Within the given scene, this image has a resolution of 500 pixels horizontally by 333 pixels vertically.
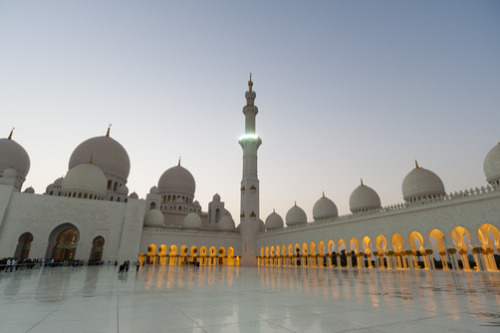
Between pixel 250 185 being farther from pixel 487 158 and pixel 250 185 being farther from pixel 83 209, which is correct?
pixel 487 158

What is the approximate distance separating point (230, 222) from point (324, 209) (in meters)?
14.6

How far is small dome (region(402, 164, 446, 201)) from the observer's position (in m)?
24.8

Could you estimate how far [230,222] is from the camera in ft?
137

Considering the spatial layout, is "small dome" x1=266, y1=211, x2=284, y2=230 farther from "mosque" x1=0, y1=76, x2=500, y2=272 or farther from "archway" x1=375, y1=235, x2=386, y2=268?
"archway" x1=375, y1=235, x2=386, y2=268

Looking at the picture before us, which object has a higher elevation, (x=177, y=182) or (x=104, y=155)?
(x=104, y=155)

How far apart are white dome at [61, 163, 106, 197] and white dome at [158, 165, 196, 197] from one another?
1291 cm

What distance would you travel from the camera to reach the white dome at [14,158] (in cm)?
3479

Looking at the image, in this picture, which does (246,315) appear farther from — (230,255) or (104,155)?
(104,155)

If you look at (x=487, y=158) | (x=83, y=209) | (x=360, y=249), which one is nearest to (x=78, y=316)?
(x=360, y=249)

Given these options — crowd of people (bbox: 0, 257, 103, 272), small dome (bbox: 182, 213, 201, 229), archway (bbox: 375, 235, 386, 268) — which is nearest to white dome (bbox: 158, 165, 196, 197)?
small dome (bbox: 182, 213, 201, 229)

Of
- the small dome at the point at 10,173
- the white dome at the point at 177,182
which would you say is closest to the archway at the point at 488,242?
the white dome at the point at 177,182

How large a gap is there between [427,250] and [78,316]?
23.2m

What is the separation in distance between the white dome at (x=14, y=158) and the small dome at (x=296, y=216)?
1445 inches

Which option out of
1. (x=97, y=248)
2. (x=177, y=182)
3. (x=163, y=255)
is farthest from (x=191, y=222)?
(x=97, y=248)
